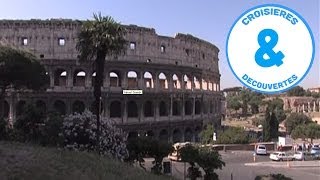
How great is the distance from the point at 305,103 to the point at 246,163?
10313 cm

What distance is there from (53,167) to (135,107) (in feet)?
136

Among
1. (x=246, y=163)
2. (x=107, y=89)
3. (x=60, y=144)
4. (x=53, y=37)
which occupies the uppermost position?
(x=53, y=37)

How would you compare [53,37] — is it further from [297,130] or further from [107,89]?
[297,130]

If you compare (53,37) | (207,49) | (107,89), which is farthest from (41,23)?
(207,49)

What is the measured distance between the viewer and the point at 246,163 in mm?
37156

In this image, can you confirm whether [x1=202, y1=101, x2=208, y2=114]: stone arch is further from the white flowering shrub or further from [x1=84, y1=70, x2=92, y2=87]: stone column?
the white flowering shrub

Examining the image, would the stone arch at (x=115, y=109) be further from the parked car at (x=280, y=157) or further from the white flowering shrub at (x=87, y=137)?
the white flowering shrub at (x=87, y=137)

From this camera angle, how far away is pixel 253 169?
33.0 m

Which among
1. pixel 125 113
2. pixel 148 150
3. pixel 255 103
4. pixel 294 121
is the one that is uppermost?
pixel 255 103

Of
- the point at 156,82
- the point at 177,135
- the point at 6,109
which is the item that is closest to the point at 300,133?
the point at 177,135

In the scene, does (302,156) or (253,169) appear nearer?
(253,169)

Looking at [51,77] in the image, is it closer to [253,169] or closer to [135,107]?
[135,107]

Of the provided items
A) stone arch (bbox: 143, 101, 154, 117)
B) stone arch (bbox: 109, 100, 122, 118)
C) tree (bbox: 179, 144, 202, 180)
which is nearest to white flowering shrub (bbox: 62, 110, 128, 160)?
tree (bbox: 179, 144, 202, 180)

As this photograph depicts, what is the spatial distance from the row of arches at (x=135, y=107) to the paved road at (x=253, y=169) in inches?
625
